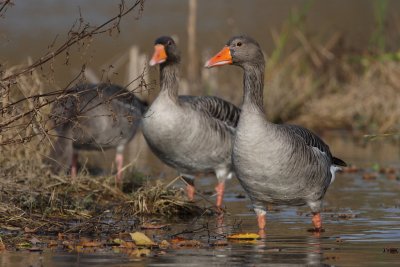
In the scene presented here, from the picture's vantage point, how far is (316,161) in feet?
32.3

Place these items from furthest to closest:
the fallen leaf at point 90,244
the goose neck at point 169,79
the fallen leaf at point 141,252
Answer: the goose neck at point 169,79 < the fallen leaf at point 90,244 < the fallen leaf at point 141,252

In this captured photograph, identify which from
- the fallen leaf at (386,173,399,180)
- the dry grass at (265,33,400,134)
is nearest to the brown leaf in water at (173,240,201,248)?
the fallen leaf at (386,173,399,180)

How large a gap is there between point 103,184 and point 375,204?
3.28 metres

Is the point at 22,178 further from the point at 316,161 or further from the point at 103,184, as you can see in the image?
the point at 316,161

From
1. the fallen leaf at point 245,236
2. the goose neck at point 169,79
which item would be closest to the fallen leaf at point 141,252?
the fallen leaf at point 245,236

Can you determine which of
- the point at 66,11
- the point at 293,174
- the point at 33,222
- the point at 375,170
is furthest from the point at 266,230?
the point at 66,11

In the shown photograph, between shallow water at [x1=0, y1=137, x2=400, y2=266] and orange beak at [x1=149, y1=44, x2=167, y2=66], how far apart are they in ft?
6.51

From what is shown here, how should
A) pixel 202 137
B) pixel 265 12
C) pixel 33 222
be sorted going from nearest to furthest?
pixel 33 222 → pixel 202 137 → pixel 265 12

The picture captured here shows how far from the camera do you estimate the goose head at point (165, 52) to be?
40.3ft

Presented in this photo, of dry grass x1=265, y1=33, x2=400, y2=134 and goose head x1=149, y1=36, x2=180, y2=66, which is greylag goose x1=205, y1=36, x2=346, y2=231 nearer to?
goose head x1=149, y1=36, x2=180, y2=66

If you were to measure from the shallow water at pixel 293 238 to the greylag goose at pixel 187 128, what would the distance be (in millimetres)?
610

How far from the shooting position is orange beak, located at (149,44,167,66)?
482 inches

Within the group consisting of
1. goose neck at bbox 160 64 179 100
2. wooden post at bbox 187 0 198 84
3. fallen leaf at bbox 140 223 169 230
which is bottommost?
fallen leaf at bbox 140 223 169 230

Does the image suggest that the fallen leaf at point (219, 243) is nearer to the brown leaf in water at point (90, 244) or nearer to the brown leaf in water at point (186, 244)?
the brown leaf in water at point (186, 244)
